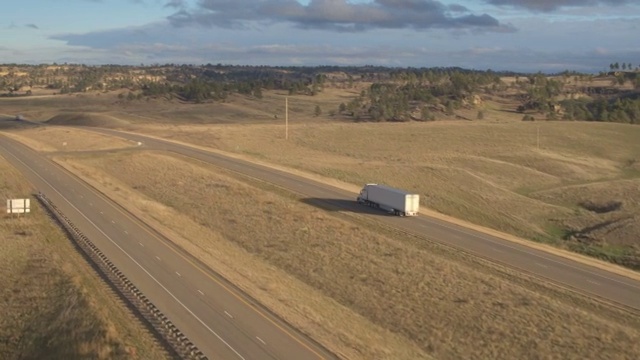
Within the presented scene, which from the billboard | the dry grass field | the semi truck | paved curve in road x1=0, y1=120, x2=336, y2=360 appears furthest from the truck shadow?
the billboard

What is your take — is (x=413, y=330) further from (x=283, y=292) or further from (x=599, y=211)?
(x=599, y=211)

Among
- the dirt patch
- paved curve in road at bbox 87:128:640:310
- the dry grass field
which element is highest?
the dry grass field

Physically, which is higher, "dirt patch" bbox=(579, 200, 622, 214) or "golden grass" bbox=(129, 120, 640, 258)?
"golden grass" bbox=(129, 120, 640, 258)

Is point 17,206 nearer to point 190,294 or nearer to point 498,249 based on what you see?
point 190,294

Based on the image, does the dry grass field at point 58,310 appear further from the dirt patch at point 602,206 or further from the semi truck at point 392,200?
the dirt patch at point 602,206

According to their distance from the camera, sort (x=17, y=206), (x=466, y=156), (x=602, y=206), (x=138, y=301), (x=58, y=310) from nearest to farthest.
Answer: (x=58, y=310), (x=138, y=301), (x=17, y=206), (x=602, y=206), (x=466, y=156)

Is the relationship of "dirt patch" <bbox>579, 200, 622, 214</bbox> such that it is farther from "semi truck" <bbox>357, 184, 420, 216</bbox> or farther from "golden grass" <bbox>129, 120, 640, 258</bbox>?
"semi truck" <bbox>357, 184, 420, 216</bbox>

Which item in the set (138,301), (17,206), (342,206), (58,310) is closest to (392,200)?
(342,206)
